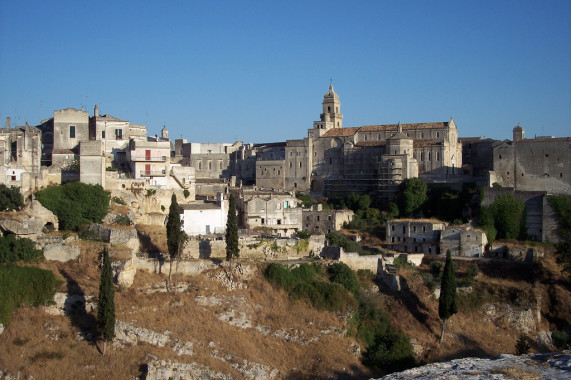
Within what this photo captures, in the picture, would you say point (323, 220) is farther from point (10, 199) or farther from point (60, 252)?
point (10, 199)

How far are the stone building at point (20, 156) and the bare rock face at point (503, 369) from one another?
26.2m

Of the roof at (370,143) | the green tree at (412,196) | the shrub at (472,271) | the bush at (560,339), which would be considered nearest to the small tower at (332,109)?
the roof at (370,143)

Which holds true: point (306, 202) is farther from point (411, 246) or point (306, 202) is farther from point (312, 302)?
point (312, 302)

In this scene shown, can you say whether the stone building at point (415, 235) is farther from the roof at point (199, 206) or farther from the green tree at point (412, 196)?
the roof at point (199, 206)

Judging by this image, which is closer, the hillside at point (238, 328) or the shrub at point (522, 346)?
the hillside at point (238, 328)

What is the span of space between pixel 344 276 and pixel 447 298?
495 cm

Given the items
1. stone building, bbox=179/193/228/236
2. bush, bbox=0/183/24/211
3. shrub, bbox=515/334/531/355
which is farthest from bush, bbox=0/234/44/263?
shrub, bbox=515/334/531/355

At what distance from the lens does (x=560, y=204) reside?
145 ft

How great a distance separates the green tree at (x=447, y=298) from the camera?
34.6 m

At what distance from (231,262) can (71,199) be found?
30.0 feet

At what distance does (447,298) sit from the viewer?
3462cm

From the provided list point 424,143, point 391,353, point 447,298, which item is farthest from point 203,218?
point 424,143

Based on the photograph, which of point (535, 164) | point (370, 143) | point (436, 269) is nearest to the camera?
point (436, 269)

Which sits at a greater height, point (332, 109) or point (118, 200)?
point (332, 109)
